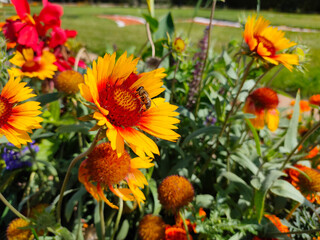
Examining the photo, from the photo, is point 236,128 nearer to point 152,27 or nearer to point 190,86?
point 190,86

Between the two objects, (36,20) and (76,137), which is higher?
(36,20)

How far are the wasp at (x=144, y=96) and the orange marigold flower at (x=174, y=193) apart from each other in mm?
281

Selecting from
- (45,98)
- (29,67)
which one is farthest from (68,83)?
(29,67)

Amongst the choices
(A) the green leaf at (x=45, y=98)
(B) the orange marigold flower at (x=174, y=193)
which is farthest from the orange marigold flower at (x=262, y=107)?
(A) the green leaf at (x=45, y=98)

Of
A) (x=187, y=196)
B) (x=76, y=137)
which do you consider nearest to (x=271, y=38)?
(x=187, y=196)

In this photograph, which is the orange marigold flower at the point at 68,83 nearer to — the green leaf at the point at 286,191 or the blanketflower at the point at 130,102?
the blanketflower at the point at 130,102

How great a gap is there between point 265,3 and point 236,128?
8066mm

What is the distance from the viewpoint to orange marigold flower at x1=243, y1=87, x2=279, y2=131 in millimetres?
1126

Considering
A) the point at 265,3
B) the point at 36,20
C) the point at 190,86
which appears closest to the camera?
the point at 36,20

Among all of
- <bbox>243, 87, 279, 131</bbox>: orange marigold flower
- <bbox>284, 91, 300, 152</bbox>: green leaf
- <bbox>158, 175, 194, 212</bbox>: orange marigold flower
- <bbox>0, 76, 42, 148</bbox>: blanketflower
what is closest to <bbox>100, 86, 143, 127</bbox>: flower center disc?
<bbox>0, 76, 42, 148</bbox>: blanketflower

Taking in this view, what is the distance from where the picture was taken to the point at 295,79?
271 centimetres

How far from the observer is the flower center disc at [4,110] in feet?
2.07

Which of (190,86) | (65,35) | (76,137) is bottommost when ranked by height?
(76,137)

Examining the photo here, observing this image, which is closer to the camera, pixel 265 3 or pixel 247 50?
pixel 247 50
